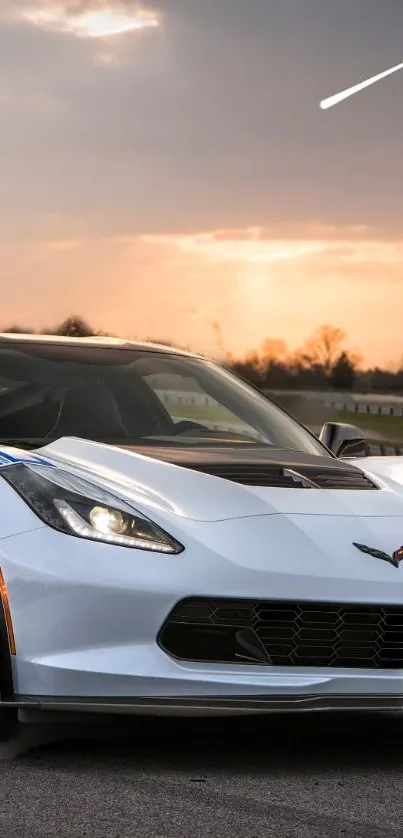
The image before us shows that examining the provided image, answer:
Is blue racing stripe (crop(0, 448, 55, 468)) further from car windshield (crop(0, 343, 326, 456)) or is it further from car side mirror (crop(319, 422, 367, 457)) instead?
car side mirror (crop(319, 422, 367, 457))

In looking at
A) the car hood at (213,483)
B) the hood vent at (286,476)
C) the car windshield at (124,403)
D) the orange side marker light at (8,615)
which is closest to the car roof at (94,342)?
the car windshield at (124,403)

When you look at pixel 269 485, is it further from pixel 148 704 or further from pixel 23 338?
pixel 23 338

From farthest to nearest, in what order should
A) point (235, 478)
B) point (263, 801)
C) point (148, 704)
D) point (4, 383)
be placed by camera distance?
point (4, 383) < point (235, 478) < point (148, 704) < point (263, 801)

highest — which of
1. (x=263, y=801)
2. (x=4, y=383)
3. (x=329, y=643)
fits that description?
(x=4, y=383)

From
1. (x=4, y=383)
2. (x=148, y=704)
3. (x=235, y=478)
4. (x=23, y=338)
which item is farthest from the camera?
(x=23, y=338)

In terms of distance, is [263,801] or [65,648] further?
[65,648]

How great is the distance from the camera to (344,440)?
6.36m

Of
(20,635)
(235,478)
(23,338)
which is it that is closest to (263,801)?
(20,635)

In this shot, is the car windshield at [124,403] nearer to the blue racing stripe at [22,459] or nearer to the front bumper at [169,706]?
the blue racing stripe at [22,459]

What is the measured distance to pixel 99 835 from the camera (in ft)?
12.7

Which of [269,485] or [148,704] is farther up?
[269,485]

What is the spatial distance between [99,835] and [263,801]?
604mm

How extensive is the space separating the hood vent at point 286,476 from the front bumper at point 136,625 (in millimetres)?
529

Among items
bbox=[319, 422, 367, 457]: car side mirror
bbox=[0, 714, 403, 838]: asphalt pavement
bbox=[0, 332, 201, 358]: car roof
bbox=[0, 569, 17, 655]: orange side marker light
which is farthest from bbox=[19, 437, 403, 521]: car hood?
bbox=[0, 332, 201, 358]: car roof
